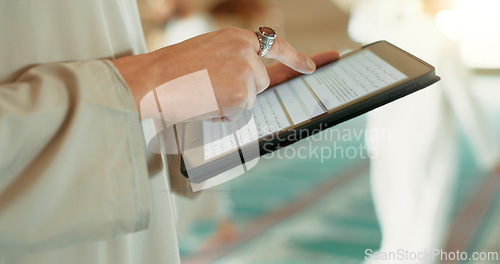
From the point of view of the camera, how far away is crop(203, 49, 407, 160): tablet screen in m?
0.41

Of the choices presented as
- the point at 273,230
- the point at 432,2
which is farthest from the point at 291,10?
the point at 273,230

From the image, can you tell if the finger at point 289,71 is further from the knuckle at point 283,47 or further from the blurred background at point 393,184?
the blurred background at point 393,184

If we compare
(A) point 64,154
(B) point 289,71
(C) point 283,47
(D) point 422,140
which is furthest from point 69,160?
(D) point 422,140

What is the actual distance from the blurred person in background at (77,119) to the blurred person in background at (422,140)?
2.94ft

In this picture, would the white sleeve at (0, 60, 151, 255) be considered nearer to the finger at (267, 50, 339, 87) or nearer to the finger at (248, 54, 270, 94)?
the finger at (248, 54, 270, 94)

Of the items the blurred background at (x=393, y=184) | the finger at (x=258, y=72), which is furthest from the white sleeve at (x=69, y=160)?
the blurred background at (x=393, y=184)

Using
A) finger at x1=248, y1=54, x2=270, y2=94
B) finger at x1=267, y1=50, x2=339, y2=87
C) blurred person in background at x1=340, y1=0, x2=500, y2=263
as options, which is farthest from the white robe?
blurred person in background at x1=340, y1=0, x2=500, y2=263

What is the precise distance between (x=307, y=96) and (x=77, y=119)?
28 centimetres

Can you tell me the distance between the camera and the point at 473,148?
201 centimetres

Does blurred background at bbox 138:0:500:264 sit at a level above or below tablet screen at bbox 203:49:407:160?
below

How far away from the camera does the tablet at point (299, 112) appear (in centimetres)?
38

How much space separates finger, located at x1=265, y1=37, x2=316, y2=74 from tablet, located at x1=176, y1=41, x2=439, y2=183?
0.15 ft

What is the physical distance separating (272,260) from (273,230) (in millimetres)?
261

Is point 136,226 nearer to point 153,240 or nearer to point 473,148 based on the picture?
point 153,240
